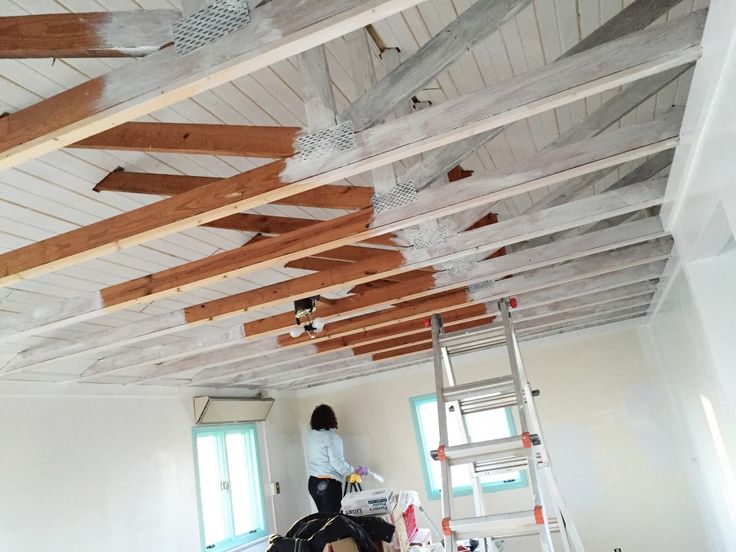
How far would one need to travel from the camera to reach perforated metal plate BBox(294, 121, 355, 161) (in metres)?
1.74

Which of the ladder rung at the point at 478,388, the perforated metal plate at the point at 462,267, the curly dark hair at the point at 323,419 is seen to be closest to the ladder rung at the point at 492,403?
the ladder rung at the point at 478,388

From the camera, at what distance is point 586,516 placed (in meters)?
5.88

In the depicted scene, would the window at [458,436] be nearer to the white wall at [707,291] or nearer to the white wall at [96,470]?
the white wall at [707,291]

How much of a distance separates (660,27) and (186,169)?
184cm

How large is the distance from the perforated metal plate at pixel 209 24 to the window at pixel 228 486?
452cm

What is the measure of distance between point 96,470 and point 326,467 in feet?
8.46

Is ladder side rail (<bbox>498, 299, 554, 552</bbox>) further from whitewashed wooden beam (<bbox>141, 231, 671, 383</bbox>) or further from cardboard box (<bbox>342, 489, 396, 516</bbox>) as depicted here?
cardboard box (<bbox>342, 489, 396, 516</bbox>)

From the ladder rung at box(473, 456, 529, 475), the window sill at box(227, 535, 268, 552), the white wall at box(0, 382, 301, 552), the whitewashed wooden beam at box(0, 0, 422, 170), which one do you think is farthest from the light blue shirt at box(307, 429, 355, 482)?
the whitewashed wooden beam at box(0, 0, 422, 170)

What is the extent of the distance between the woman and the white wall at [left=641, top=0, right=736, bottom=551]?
11.0 feet

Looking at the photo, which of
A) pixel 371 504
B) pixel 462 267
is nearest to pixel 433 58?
pixel 462 267

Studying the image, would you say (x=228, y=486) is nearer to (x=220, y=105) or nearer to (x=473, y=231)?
(x=473, y=231)

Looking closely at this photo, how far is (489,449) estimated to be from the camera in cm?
262

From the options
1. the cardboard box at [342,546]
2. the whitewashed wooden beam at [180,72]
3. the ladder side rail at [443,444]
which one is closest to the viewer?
the whitewashed wooden beam at [180,72]

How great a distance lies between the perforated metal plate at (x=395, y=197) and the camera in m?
2.22
